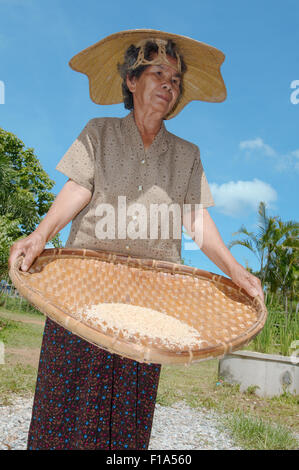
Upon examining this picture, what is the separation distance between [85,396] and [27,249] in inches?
20.0

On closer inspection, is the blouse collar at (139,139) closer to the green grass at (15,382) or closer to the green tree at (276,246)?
the green grass at (15,382)

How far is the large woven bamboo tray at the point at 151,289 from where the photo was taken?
1.33m

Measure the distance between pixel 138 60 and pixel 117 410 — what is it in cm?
128

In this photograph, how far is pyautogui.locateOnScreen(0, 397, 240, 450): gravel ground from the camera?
108 inches

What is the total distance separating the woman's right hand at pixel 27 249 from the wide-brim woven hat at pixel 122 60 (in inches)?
34.7

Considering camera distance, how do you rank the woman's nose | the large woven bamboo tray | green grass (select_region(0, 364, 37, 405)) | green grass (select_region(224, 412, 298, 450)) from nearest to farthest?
the large woven bamboo tray < the woman's nose < green grass (select_region(224, 412, 298, 450)) < green grass (select_region(0, 364, 37, 405))

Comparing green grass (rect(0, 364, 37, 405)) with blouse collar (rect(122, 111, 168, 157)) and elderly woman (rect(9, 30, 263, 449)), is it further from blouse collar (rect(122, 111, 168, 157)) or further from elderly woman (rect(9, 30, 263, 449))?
blouse collar (rect(122, 111, 168, 157))

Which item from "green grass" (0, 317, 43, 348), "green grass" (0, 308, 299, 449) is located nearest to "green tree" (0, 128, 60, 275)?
"green grass" (0, 317, 43, 348)

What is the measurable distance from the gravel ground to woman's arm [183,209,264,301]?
183 cm

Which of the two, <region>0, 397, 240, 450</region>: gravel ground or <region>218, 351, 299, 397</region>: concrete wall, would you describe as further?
<region>218, 351, 299, 397</region>: concrete wall

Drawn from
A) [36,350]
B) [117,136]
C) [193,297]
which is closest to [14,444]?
[193,297]

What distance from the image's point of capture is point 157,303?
1562 mm

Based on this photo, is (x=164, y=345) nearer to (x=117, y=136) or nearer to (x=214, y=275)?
(x=214, y=275)

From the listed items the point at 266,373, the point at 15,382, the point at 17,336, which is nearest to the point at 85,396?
the point at 15,382
